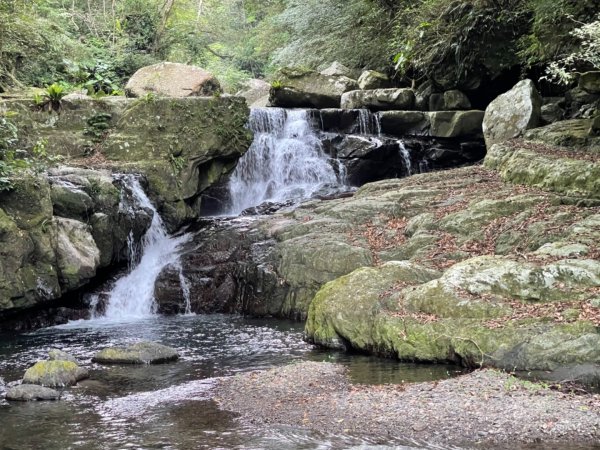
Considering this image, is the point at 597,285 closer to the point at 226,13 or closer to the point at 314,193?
the point at 314,193

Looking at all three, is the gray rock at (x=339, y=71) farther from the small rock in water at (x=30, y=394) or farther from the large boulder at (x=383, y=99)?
the small rock in water at (x=30, y=394)

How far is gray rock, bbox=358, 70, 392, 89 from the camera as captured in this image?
25.8m

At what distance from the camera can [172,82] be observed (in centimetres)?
2270

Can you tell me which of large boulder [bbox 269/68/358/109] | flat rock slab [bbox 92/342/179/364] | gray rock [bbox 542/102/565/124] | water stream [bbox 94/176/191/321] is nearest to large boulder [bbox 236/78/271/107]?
large boulder [bbox 269/68/358/109]

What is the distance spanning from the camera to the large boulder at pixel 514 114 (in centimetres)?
1884

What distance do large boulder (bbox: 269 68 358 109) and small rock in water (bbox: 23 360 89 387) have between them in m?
18.0

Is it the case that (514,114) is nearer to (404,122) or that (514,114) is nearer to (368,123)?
(404,122)

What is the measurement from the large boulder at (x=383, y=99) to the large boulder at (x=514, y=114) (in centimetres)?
491

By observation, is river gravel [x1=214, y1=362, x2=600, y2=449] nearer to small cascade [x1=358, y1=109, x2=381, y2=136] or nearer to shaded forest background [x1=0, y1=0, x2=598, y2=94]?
shaded forest background [x1=0, y1=0, x2=598, y2=94]

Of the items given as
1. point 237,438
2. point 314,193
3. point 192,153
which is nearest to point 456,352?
point 237,438

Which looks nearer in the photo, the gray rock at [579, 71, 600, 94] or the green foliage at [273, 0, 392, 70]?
the gray rock at [579, 71, 600, 94]

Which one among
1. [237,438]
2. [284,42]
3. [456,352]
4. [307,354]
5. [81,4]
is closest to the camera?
[237,438]

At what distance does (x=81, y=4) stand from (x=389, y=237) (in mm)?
20075

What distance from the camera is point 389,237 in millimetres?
14656
